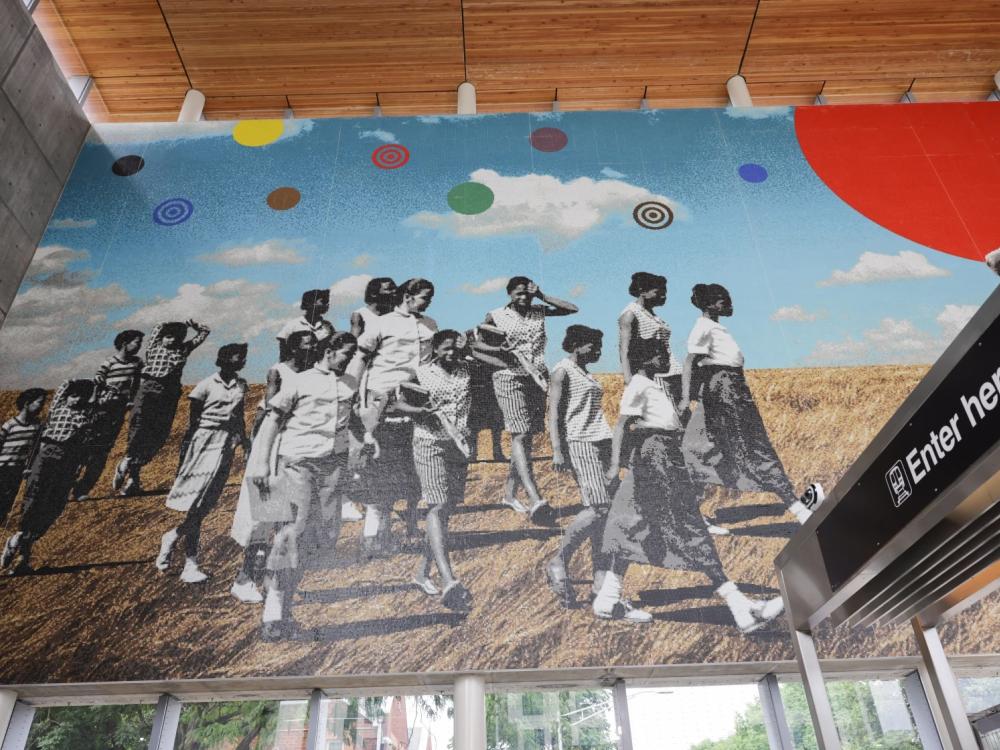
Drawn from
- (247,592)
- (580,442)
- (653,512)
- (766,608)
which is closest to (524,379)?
(580,442)

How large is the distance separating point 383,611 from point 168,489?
1557 mm

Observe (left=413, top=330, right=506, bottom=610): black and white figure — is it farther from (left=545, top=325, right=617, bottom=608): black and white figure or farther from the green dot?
the green dot

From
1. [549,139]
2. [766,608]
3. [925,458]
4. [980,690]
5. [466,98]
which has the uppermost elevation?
[466,98]

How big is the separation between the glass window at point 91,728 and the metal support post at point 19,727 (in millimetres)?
24

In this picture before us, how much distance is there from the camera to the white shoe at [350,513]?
186 inches

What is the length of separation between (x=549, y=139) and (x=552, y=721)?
4.42m

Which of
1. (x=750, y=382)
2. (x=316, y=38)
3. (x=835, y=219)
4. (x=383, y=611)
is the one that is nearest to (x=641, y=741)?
(x=383, y=611)

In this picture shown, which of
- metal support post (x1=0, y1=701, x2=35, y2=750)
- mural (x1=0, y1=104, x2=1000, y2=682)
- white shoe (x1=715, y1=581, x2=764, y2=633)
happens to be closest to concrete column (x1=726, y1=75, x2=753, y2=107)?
mural (x1=0, y1=104, x2=1000, y2=682)

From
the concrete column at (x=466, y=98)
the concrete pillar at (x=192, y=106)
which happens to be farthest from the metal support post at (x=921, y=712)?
the concrete pillar at (x=192, y=106)

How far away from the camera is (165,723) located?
14.7ft

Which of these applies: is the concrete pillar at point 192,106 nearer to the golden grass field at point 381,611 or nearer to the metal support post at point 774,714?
the golden grass field at point 381,611

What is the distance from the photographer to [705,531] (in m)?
4.66

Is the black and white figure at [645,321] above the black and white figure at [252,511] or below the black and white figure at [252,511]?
above

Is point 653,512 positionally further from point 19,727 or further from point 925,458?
point 19,727
